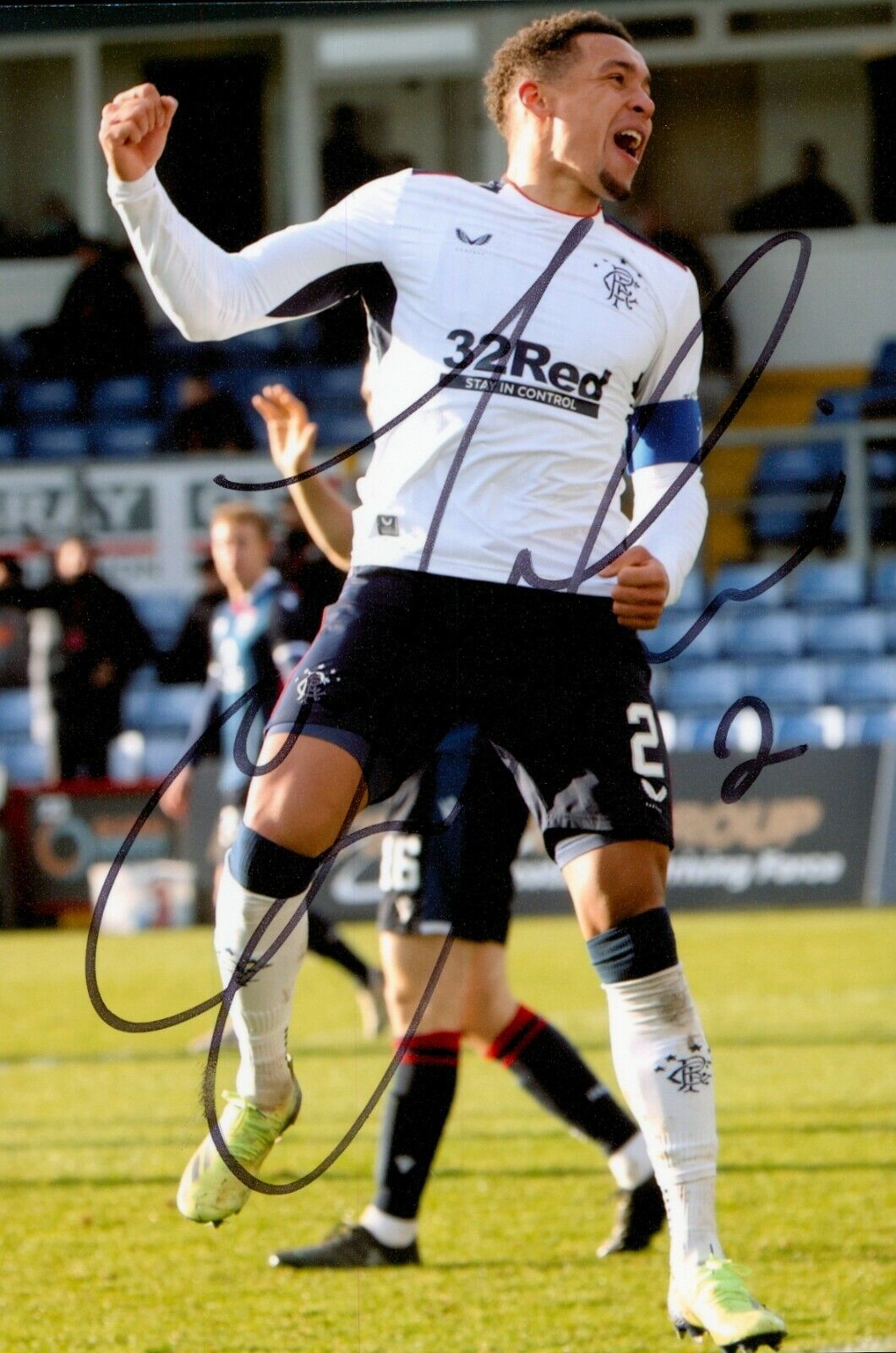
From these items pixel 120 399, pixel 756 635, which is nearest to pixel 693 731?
pixel 756 635

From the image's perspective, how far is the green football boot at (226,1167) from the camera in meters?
3.41

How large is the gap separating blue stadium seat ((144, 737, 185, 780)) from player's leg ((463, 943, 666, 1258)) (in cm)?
808

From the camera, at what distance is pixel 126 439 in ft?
40.9

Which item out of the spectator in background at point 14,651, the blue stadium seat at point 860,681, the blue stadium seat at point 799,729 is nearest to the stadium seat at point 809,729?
the blue stadium seat at point 799,729

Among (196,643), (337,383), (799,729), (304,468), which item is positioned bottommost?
(799,729)

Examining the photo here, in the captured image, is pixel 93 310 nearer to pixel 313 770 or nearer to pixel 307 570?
pixel 307 570

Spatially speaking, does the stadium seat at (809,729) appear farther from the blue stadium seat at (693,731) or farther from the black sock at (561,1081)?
the black sock at (561,1081)

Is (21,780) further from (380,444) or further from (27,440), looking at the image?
(380,444)

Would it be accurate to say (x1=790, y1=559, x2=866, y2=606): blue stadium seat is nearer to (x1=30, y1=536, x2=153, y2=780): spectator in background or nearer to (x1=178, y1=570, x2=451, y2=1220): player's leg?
(x1=30, y1=536, x2=153, y2=780): spectator in background

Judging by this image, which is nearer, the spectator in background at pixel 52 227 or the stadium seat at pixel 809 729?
the spectator in background at pixel 52 227

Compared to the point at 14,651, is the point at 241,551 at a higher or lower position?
higher

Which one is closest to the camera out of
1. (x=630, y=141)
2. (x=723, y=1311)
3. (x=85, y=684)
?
(x=723, y=1311)

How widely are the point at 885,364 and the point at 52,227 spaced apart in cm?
668

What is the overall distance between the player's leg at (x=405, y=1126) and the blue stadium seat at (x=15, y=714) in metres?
9.58
